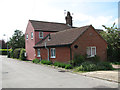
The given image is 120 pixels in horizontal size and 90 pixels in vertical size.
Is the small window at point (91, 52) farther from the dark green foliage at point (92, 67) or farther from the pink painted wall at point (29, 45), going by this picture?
the pink painted wall at point (29, 45)

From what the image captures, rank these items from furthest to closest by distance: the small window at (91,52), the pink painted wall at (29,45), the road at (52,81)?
the pink painted wall at (29,45)
the small window at (91,52)
the road at (52,81)

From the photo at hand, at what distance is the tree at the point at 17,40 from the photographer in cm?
4983

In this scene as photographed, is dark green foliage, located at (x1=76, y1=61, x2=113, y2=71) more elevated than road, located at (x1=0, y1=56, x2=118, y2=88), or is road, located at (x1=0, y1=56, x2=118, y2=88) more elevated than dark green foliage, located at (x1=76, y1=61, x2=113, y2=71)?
dark green foliage, located at (x1=76, y1=61, x2=113, y2=71)

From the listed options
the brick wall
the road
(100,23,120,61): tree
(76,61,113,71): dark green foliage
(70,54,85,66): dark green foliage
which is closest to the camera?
the road

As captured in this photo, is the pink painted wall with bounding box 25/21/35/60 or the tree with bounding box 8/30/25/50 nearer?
the pink painted wall with bounding box 25/21/35/60

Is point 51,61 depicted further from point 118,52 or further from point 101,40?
point 118,52

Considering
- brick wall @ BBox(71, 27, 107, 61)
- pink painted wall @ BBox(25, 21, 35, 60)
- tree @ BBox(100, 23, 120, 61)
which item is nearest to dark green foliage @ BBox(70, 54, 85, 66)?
brick wall @ BBox(71, 27, 107, 61)

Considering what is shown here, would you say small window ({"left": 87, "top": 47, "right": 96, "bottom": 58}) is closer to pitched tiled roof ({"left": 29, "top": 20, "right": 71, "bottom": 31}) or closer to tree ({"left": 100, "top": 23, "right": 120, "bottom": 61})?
tree ({"left": 100, "top": 23, "right": 120, "bottom": 61})

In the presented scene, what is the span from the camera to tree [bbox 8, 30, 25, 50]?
163ft

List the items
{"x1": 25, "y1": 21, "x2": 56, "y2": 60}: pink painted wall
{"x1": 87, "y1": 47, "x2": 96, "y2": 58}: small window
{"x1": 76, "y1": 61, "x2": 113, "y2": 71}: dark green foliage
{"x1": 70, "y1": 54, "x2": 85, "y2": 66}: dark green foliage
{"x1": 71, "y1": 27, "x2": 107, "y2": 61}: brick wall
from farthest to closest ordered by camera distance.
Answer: {"x1": 25, "y1": 21, "x2": 56, "y2": 60}: pink painted wall < {"x1": 87, "y1": 47, "x2": 96, "y2": 58}: small window < {"x1": 71, "y1": 27, "x2": 107, "y2": 61}: brick wall < {"x1": 70, "y1": 54, "x2": 85, "y2": 66}: dark green foliage < {"x1": 76, "y1": 61, "x2": 113, "y2": 71}: dark green foliage

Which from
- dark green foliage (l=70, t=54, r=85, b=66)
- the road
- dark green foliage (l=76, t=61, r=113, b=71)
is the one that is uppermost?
dark green foliage (l=70, t=54, r=85, b=66)

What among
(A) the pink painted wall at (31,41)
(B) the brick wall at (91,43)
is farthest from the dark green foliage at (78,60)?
(A) the pink painted wall at (31,41)

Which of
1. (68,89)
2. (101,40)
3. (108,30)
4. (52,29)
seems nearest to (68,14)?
(52,29)

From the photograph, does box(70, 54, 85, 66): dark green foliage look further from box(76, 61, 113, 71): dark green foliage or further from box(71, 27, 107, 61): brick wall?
box(76, 61, 113, 71): dark green foliage
